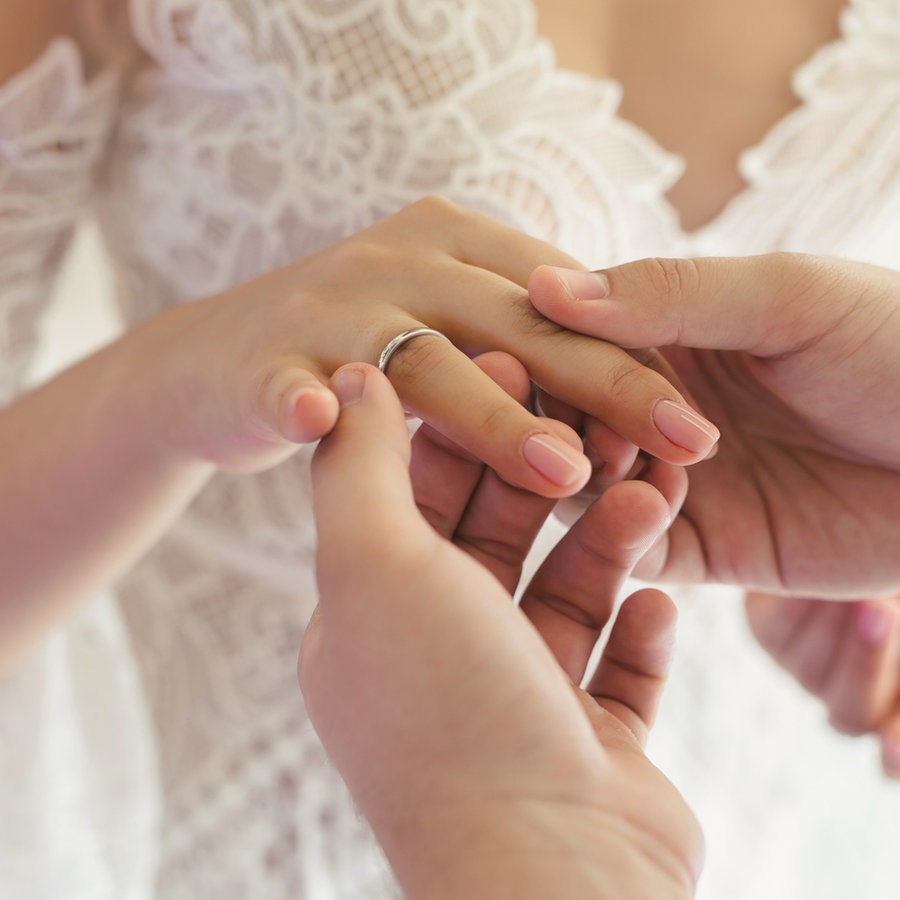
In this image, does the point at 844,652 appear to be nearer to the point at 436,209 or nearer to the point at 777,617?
the point at 777,617

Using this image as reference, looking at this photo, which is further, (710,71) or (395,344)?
(710,71)

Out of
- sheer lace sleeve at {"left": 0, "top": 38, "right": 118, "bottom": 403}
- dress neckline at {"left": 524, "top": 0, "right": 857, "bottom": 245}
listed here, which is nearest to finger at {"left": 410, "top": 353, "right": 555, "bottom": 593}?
dress neckline at {"left": 524, "top": 0, "right": 857, "bottom": 245}

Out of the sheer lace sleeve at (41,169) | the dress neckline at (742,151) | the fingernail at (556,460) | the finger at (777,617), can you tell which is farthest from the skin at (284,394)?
the finger at (777,617)

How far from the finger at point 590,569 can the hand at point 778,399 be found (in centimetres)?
10

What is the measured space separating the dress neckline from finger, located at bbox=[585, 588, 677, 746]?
1.17ft

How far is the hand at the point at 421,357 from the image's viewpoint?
49 centimetres

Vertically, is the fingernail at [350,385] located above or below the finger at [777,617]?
above

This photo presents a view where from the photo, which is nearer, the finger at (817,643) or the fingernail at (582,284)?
the fingernail at (582,284)

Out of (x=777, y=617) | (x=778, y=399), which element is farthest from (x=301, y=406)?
(x=777, y=617)

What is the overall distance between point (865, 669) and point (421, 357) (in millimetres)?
557

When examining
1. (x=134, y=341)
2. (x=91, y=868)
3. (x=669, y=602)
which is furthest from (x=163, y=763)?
(x=669, y=602)

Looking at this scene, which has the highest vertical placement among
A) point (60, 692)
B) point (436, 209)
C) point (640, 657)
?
point (436, 209)

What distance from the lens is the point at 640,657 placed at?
580 mm

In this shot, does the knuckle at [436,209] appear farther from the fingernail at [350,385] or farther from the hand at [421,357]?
the fingernail at [350,385]
